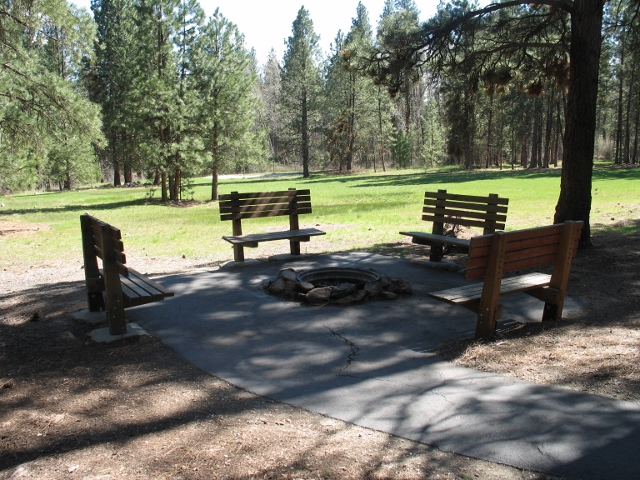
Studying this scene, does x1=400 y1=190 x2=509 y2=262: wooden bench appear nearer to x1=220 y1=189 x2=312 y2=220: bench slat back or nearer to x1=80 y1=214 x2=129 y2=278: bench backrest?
x1=220 y1=189 x2=312 y2=220: bench slat back

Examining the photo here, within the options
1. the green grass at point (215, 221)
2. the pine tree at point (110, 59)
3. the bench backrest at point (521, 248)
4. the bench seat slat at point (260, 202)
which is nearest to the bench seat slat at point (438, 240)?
the bench seat slat at point (260, 202)

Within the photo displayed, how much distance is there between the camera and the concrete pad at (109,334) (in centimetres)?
495

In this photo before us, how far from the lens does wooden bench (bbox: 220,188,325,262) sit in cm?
830

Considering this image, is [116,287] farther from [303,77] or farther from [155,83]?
[303,77]

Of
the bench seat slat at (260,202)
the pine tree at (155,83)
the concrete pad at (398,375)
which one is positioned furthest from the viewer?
the pine tree at (155,83)

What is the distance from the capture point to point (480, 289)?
5.26m

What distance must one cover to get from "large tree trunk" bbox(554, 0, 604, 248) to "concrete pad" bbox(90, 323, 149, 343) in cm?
687

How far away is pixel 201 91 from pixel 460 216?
65.7ft

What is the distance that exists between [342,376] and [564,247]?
2766mm

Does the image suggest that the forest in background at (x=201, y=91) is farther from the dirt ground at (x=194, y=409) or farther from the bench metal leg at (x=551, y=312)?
the dirt ground at (x=194, y=409)

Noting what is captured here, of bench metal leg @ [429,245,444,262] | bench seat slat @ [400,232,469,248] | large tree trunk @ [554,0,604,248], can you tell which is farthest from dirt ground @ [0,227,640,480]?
large tree trunk @ [554,0,604,248]

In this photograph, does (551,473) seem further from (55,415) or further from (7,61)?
(7,61)

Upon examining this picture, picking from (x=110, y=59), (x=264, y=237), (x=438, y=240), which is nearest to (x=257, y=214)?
(x=264, y=237)

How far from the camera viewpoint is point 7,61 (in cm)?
1498
